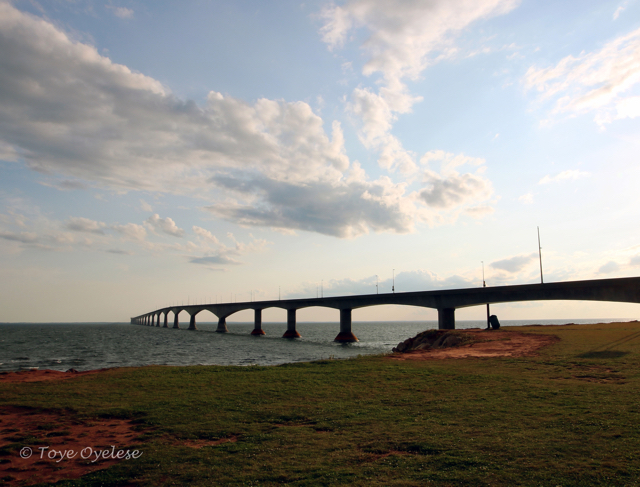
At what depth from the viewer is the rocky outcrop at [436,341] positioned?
4184 centimetres

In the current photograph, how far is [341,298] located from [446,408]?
82.6 metres

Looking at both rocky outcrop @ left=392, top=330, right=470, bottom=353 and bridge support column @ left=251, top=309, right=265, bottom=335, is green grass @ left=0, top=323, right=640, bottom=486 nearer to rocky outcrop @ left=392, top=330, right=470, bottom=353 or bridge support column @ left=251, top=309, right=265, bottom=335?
rocky outcrop @ left=392, top=330, right=470, bottom=353

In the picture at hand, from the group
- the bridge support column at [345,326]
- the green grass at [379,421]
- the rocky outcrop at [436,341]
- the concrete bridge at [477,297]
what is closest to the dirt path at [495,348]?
the rocky outcrop at [436,341]

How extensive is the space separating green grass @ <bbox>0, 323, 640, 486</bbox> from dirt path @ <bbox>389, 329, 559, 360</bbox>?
5.97 meters

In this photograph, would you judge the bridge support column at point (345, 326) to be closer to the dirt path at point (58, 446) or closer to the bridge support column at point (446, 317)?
the bridge support column at point (446, 317)

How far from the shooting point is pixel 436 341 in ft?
149

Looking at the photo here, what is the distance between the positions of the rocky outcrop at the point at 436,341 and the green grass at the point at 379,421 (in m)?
17.7

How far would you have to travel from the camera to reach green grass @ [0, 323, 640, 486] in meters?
9.23

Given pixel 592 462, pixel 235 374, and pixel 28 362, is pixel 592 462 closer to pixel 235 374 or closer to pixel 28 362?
pixel 235 374

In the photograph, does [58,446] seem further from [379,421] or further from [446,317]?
[446,317]

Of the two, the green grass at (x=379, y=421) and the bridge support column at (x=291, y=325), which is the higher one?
the green grass at (x=379, y=421)

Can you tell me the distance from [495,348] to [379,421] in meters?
23.9

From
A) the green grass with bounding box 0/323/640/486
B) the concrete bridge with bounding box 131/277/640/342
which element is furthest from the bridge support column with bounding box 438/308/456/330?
the green grass with bounding box 0/323/640/486

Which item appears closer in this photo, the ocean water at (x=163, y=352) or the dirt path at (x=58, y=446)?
the dirt path at (x=58, y=446)
